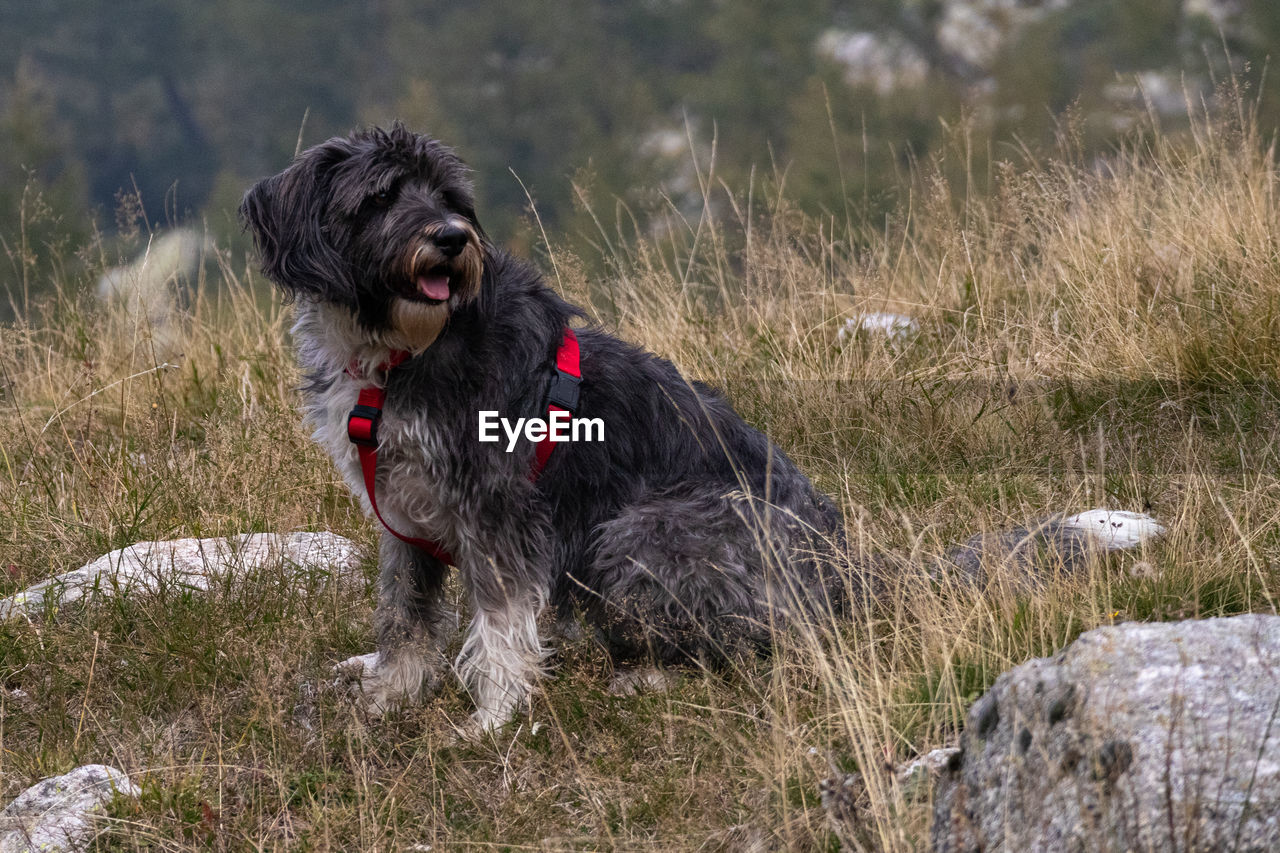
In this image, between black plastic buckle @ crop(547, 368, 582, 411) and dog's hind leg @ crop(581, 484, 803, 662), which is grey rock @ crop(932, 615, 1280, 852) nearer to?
dog's hind leg @ crop(581, 484, 803, 662)

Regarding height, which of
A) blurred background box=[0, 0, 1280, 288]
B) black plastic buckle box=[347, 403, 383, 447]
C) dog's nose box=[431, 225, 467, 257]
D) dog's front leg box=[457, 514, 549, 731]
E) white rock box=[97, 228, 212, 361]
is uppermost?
blurred background box=[0, 0, 1280, 288]

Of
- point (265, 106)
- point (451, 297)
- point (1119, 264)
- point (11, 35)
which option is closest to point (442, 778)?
point (451, 297)

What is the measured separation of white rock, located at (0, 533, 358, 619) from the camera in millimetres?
4621

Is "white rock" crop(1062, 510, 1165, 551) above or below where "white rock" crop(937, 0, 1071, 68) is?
below

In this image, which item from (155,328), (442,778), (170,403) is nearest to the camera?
(442,778)

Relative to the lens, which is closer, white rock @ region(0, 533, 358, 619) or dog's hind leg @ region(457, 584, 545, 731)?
dog's hind leg @ region(457, 584, 545, 731)

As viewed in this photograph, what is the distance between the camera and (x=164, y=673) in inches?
165

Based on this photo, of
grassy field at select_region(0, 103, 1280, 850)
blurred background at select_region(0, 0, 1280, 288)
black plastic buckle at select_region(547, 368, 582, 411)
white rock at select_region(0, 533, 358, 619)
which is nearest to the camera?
grassy field at select_region(0, 103, 1280, 850)

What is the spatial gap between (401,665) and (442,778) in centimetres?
64

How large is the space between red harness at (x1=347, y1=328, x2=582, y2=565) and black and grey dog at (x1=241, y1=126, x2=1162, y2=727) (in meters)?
0.03

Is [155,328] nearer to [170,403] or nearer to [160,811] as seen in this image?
[170,403]

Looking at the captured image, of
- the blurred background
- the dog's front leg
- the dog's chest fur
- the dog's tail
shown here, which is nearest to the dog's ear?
the dog's chest fur

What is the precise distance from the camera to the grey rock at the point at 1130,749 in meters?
2.19

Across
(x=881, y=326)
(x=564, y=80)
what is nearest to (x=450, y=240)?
(x=881, y=326)
